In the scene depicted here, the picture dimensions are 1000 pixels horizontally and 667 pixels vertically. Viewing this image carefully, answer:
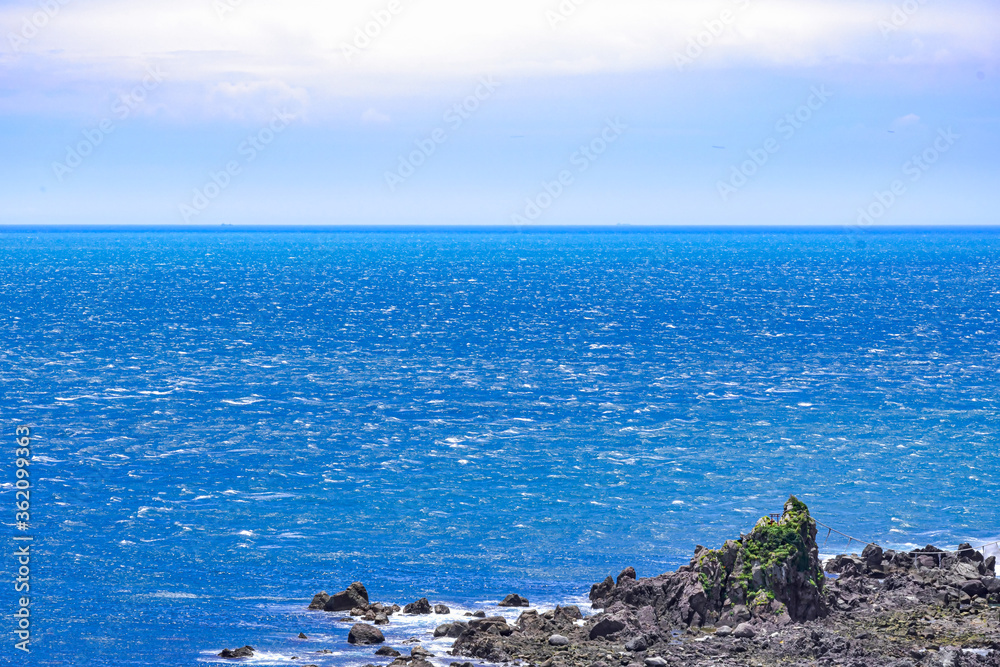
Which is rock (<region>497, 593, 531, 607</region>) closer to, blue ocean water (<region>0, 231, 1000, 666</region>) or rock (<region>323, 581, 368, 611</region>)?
blue ocean water (<region>0, 231, 1000, 666</region>)

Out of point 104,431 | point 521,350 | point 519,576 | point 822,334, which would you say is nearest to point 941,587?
point 519,576

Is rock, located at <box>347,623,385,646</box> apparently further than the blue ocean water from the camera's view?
No

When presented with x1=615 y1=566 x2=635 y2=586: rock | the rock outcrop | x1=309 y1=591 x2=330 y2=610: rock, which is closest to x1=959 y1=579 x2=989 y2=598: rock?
the rock outcrop

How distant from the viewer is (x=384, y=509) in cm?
5200

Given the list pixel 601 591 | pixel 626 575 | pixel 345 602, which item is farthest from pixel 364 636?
pixel 626 575

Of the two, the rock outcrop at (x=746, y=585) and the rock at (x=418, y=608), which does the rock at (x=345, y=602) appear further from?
the rock outcrop at (x=746, y=585)

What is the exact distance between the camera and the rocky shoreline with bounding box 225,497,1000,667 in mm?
32062

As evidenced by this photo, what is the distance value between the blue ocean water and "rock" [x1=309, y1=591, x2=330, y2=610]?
416 millimetres

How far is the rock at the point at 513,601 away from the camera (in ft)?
126

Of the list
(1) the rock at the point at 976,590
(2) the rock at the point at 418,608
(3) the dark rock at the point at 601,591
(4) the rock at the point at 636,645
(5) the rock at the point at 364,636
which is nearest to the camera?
(4) the rock at the point at 636,645

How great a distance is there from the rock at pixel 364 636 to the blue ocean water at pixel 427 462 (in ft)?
2.01

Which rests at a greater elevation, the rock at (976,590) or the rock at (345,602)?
the rock at (976,590)

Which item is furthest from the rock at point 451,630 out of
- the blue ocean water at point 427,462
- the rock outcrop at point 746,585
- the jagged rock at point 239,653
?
the jagged rock at point 239,653

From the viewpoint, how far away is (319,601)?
3819 cm
